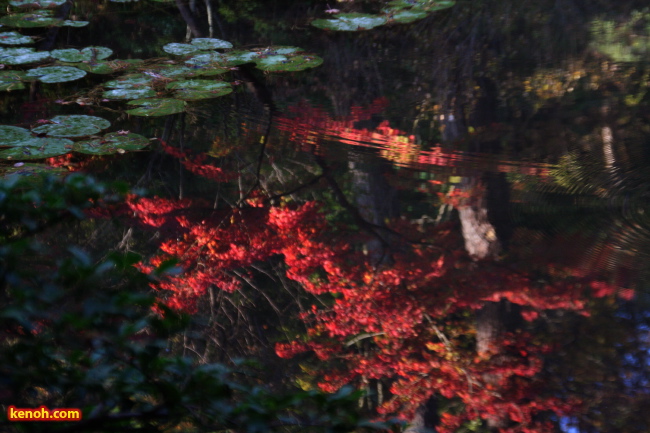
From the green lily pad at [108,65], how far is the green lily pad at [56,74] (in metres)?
0.08

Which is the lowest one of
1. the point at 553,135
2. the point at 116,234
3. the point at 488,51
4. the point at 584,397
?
the point at 584,397

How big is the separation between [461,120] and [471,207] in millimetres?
805

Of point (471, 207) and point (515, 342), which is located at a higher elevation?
point (471, 207)

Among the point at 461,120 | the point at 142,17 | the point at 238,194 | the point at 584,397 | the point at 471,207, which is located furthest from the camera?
the point at 142,17

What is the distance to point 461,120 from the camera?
2.73 meters

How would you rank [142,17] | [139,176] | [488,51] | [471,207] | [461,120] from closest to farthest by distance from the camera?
[471,207], [139,176], [461,120], [488,51], [142,17]

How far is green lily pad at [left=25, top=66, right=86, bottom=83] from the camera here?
3.13 m

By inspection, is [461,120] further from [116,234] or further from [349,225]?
[116,234]

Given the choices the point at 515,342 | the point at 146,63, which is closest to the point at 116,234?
the point at 515,342

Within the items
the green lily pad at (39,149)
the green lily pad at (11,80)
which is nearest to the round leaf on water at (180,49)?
the green lily pad at (11,80)

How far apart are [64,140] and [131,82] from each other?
774 mm

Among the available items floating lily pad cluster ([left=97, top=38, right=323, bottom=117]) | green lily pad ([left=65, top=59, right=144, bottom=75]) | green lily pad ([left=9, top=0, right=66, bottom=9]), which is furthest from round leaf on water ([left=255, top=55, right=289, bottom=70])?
green lily pad ([left=9, top=0, right=66, bottom=9])

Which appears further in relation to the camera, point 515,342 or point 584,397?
point 515,342

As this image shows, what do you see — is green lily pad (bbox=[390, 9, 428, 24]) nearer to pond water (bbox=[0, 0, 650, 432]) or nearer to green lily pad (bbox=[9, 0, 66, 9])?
pond water (bbox=[0, 0, 650, 432])
